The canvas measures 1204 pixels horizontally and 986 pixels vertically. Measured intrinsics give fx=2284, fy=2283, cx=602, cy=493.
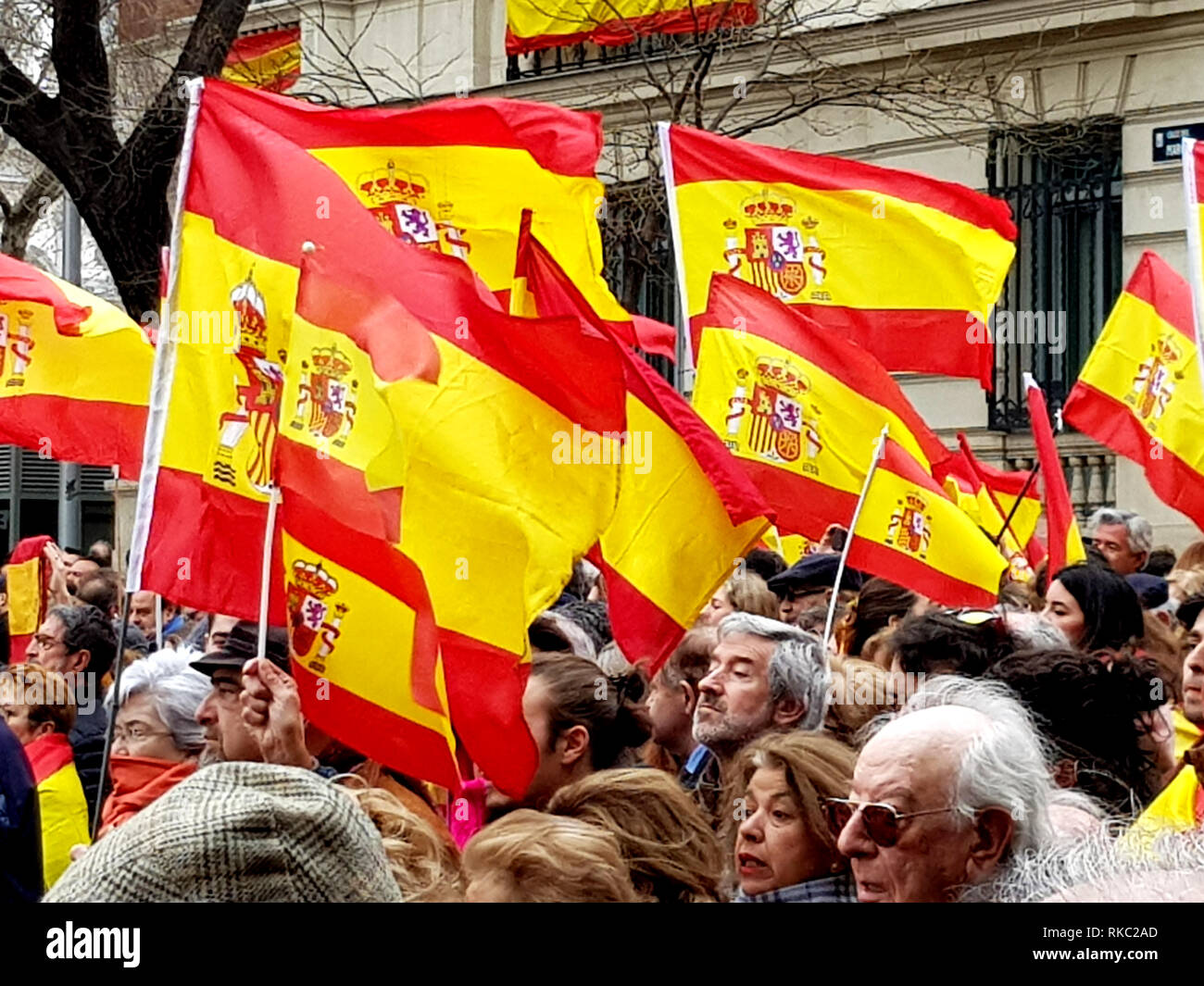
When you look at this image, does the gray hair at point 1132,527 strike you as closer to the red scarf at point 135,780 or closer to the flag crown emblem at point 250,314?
the flag crown emblem at point 250,314

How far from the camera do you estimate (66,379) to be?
31.7ft

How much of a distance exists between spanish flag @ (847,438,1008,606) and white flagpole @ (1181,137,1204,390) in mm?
1030

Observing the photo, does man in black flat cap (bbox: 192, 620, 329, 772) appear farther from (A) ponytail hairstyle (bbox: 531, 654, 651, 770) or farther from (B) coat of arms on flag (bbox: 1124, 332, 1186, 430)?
(B) coat of arms on flag (bbox: 1124, 332, 1186, 430)

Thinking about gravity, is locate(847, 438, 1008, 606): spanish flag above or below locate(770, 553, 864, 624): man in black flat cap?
above

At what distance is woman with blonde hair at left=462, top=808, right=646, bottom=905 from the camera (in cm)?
398

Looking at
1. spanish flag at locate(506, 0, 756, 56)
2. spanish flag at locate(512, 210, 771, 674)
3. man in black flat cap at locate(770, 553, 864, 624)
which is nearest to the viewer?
spanish flag at locate(512, 210, 771, 674)

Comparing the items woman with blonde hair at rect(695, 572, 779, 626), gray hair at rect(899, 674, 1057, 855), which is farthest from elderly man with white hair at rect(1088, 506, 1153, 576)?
gray hair at rect(899, 674, 1057, 855)

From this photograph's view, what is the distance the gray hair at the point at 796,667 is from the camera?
609 centimetres

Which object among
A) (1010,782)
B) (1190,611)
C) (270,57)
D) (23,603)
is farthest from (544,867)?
(270,57)

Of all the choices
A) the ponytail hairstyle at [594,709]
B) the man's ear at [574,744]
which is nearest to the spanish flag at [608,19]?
the ponytail hairstyle at [594,709]

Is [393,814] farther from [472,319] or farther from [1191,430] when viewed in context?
[1191,430]

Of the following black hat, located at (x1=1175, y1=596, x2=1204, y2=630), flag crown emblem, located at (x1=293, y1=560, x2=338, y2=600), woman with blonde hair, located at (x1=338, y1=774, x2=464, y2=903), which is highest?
flag crown emblem, located at (x1=293, y1=560, x2=338, y2=600)

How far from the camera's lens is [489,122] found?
8.20 m

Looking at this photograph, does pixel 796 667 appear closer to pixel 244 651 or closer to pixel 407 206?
pixel 244 651
